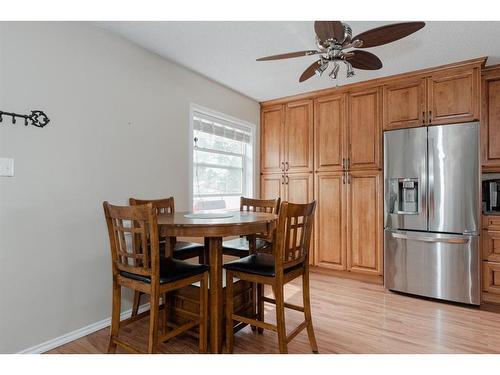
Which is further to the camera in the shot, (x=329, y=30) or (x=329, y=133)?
(x=329, y=133)

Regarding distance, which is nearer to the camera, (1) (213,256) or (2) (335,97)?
(1) (213,256)

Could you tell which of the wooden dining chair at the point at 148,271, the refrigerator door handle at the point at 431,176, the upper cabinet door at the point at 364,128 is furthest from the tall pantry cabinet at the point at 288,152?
the wooden dining chair at the point at 148,271

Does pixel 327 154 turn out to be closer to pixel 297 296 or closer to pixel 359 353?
pixel 297 296

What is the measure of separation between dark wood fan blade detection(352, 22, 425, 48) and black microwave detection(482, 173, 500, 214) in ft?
8.02

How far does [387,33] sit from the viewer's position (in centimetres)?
172

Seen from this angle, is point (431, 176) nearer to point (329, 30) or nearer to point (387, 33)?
point (387, 33)

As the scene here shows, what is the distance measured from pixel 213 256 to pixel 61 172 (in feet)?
4.09

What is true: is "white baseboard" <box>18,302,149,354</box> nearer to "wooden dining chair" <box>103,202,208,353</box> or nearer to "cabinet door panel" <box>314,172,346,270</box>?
"wooden dining chair" <box>103,202,208,353</box>

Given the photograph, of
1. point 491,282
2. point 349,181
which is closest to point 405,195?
point 349,181

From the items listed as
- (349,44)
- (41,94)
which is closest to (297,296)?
(349,44)

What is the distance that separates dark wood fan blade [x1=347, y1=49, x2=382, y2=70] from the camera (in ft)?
6.50

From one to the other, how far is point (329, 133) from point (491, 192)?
6.13 feet

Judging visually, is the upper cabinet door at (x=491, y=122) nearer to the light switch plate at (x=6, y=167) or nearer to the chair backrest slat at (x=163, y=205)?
the chair backrest slat at (x=163, y=205)
